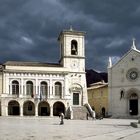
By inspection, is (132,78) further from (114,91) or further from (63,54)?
(63,54)

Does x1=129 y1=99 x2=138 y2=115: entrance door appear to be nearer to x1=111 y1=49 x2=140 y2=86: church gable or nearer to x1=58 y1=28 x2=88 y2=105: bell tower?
x1=111 y1=49 x2=140 y2=86: church gable

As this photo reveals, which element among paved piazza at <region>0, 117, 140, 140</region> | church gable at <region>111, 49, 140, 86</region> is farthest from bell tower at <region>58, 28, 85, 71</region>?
paved piazza at <region>0, 117, 140, 140</region>

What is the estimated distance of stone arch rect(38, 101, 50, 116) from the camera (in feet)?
210

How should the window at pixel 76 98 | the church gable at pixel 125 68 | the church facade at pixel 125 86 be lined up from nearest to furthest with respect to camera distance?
the window at pixel 76 98
the church facade at pixel 125 86
the church gable at pixel 125 68

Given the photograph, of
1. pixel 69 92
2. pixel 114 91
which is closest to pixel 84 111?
pixel 69 92

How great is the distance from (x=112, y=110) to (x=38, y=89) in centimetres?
1335

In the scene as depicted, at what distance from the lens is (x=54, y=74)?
6431 cm

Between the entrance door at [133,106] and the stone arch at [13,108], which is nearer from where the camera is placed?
the stone arch at [13,108]

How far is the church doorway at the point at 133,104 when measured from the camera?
6631 centimetres

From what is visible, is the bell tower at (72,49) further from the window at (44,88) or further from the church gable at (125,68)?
the church gable at (125,68)

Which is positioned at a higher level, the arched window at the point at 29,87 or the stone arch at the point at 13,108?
the arched window at the point at 29,87

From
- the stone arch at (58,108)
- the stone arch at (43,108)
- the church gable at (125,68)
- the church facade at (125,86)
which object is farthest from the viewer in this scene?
the church gable at (125,68)

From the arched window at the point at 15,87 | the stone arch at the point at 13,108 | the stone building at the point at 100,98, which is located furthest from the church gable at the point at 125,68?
the stone arch at the point at 13,108

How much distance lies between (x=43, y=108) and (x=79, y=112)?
6.46 m
